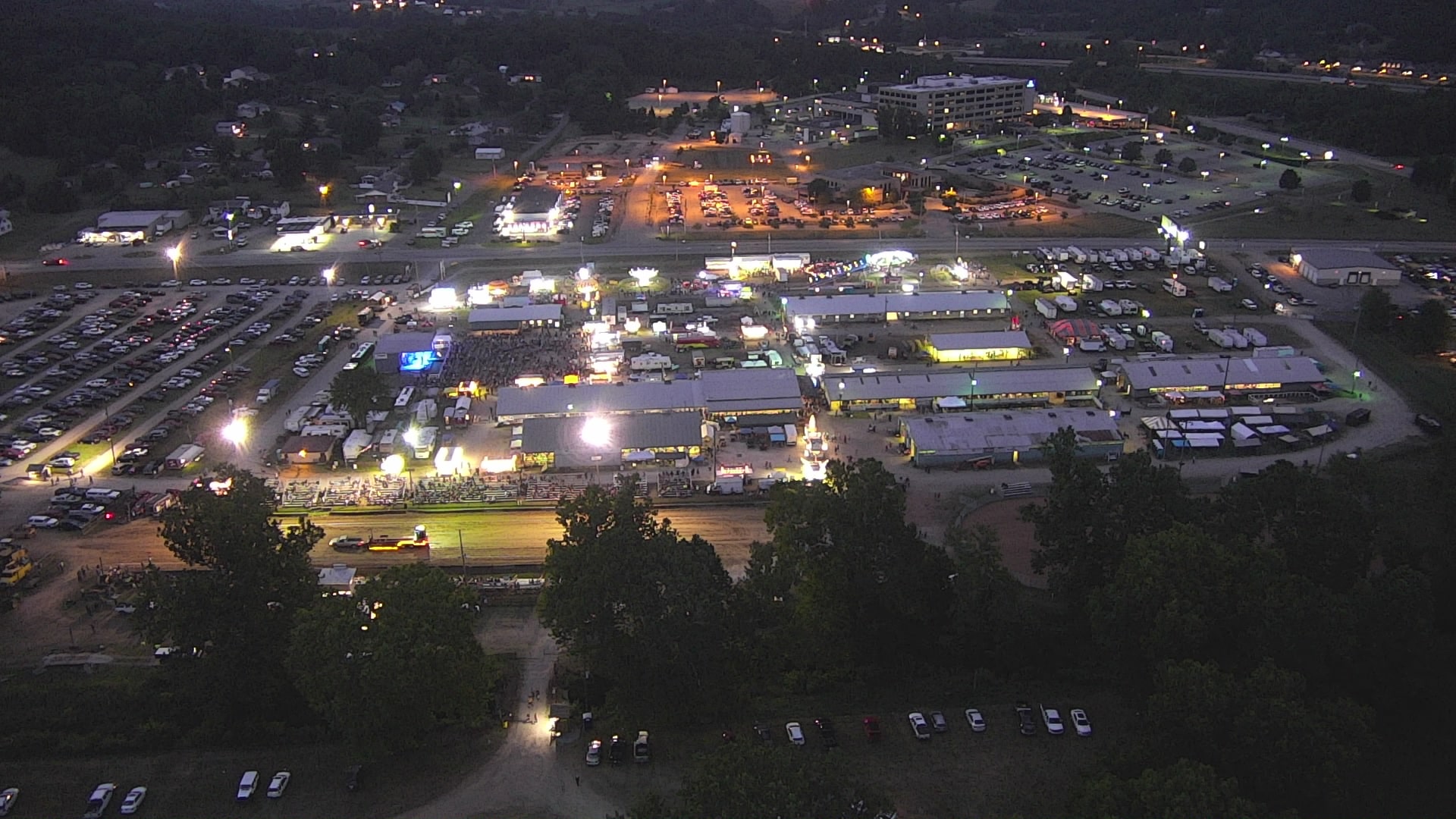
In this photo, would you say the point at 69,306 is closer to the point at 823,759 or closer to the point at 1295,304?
the point at 823,759

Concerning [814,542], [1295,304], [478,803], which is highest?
[814,542]

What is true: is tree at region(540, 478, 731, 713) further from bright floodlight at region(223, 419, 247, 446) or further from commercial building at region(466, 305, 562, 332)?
commercial building at region(466, 305, 562, 332)

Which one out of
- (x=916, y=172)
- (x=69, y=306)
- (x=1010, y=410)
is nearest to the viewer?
(x=1010, y=410)

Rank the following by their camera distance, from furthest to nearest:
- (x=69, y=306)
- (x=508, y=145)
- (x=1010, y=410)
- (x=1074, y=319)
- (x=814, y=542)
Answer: (x=508, y=145)
(x=69, y=306)
(x=1074, y=319)
(x=1010, y=410)
(x=814, y=542)

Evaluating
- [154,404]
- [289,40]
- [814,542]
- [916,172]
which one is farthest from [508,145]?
[814,542]

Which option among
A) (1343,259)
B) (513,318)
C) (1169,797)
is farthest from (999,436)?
(1343,259)

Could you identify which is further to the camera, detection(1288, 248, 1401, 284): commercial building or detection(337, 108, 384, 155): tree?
detection(337, 108, 384, 155): tree

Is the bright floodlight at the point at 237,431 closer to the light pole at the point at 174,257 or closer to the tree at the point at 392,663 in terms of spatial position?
the tree at the point at 392,663

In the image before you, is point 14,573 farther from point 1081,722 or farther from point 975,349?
point 975,349

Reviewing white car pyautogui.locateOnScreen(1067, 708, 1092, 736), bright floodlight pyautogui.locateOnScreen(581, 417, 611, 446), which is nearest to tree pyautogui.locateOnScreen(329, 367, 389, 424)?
bright floodlight pyautogui.locateOnScreen(581, 417, 611, 446)
